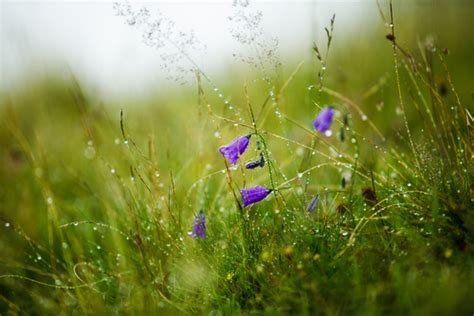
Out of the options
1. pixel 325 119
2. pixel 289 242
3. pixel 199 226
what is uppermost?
pixel 325 119

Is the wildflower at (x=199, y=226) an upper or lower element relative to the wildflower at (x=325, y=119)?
lower

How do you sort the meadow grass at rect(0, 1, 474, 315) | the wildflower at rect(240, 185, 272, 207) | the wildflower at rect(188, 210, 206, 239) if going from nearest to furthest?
the meadow grass at rect(0, 1, 474, 315), the wildflower at rect(240, 185, 272, 207), the wildflower at rect(188, 210, 206, 239)

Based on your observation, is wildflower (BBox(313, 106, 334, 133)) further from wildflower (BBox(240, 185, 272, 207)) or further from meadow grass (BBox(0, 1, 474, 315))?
wildflower (BBox(240, 185, 272, 207))

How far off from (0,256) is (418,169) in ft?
7.50

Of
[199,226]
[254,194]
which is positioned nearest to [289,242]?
[254,194]

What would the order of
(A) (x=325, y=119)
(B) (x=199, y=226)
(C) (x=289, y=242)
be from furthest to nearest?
(B) (x=199, y=226) → (C) (x=289, y=242) → (A) (x=325, y=119)

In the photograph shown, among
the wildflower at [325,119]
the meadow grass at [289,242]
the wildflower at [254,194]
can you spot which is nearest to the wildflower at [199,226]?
the meadow grass at [289,242]

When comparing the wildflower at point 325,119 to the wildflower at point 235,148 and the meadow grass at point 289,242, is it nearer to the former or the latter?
the meadow grass at point 289,242

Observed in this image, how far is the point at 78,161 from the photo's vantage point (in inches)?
155

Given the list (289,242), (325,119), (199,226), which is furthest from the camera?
(199,226)

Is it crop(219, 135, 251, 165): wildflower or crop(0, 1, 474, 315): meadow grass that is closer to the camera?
crop(0, 1, 474, 315): meadow grass

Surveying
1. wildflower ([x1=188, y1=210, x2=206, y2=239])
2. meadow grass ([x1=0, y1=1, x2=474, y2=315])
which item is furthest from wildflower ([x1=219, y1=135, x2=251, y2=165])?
wildflower ([x1=188, y1=210, x2=206, y2=239])

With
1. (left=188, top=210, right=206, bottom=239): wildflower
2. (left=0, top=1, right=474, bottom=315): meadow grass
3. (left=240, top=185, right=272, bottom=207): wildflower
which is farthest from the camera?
(left=188, top=210, right=206, bottom=239): wildflower

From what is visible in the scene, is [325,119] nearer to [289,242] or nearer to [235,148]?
[235,148]
